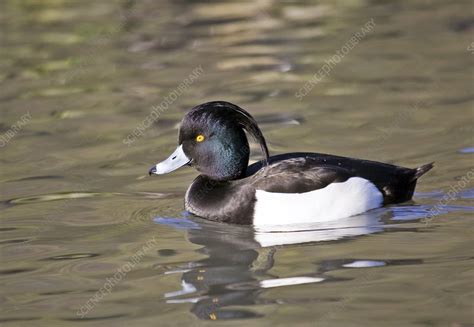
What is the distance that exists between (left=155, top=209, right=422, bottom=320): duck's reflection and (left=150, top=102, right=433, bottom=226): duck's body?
0.38 ft

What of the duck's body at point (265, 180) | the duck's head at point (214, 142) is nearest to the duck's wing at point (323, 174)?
the duck's body at point (265, 180)

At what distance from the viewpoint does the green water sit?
6.66 meters

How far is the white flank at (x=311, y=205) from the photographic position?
8.17 m

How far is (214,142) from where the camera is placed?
27.8 ft

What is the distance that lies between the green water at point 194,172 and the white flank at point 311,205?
0.54 ft

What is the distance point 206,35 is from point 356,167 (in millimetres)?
7724

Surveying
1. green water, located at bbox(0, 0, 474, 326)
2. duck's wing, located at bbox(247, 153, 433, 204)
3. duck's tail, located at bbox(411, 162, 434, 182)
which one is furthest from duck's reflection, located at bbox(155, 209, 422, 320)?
duck's tail, located at bbox(411, 162, 434, 182)

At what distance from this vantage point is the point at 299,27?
16.1 m

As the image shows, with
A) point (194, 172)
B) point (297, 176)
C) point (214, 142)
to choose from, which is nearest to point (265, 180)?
point (297, 176)

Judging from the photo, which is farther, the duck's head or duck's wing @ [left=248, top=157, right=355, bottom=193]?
the duck's head

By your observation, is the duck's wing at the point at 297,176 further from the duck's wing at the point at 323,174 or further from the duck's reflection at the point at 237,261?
the duck's reflection at the point at 237,261

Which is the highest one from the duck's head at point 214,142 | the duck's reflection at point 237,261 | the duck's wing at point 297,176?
the duck's head at point 214,142

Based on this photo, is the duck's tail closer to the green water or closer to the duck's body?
the duck's body

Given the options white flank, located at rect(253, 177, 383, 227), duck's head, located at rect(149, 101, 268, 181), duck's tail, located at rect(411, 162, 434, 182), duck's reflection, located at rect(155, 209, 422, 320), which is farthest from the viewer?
duck's tail, located at rect(411, 162, 434, 182)
